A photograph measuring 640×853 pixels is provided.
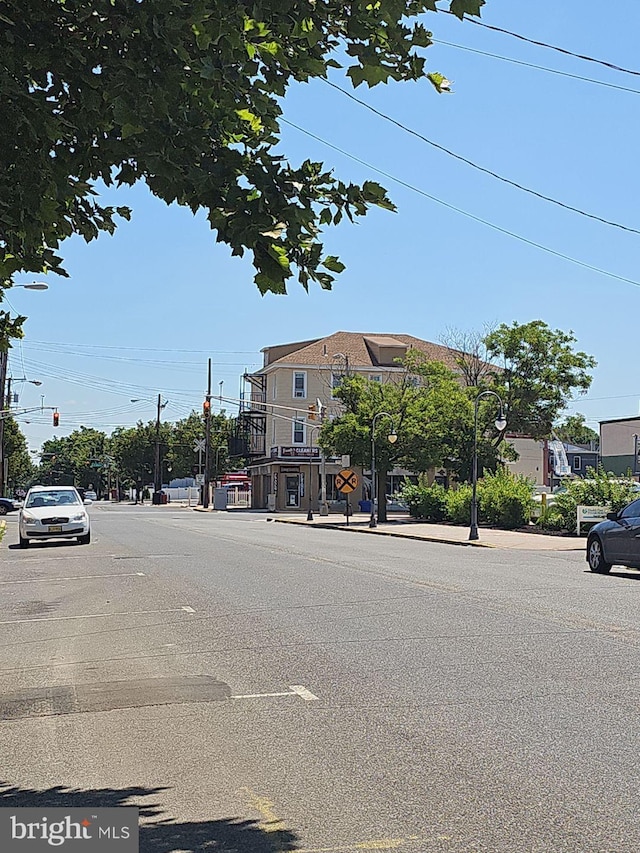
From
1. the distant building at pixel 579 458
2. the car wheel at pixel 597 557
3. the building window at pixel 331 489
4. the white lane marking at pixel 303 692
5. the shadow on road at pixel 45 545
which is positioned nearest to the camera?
the white lane marking at pixel 303 692

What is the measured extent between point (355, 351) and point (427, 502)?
28820 millimetres

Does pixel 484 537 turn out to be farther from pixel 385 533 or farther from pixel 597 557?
pixel 597 557

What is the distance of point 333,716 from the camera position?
7.73 metres

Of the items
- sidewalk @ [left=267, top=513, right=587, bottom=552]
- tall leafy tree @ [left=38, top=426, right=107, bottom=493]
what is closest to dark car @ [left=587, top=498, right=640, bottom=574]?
sidewalk @ [left=267, top=513, right=587, bottom=552]

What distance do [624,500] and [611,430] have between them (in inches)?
1627

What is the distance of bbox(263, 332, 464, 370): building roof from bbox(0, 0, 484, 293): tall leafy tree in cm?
6974

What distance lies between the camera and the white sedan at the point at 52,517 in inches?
1101

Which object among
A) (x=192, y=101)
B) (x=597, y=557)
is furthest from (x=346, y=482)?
(x=192, y=101)

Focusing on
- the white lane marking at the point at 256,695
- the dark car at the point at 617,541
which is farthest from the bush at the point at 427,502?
the white lane marking at the point at 256,695

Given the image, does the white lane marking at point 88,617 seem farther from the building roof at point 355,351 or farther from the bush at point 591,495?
the building roof at point 355,351

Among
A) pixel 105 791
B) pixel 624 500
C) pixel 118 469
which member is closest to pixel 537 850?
pixel 105 791

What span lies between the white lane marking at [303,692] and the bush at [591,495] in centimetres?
2913

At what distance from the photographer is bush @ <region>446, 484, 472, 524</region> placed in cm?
4622

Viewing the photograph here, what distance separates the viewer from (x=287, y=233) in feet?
18.6
